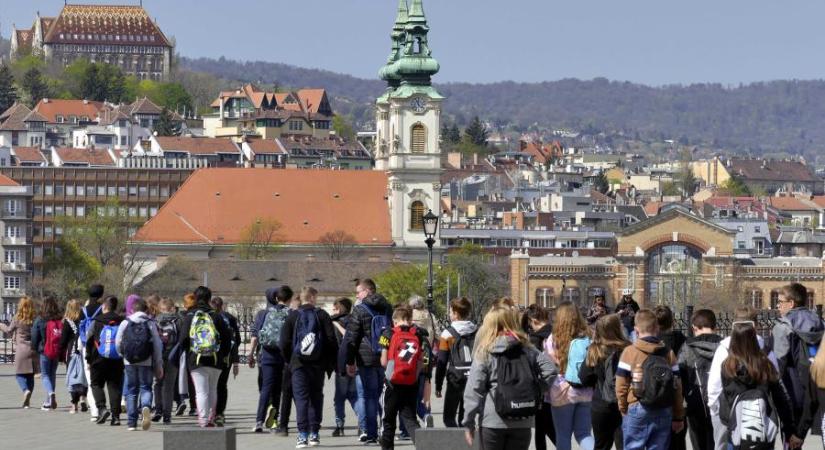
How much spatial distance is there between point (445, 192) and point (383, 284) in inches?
3392

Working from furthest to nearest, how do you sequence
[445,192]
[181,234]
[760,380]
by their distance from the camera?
[445,192]
[181,234]
[760,380]

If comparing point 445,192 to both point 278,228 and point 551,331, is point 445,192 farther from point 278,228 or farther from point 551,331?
point 551,331

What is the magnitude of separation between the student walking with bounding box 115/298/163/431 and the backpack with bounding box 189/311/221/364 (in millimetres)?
737

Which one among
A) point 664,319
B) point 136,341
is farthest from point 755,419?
point 136,341

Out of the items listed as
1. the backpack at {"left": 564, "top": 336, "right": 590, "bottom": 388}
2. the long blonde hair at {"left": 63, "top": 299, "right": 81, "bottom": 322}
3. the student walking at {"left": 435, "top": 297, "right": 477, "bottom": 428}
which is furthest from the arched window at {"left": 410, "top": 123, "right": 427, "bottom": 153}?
the backpack at {"left": 564, "top": 336, "right": 590, "bottom": 388}

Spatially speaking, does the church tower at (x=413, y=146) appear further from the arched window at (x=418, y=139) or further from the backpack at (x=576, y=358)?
the backpack at (x=576, y=358)

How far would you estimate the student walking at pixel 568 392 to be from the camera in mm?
19375

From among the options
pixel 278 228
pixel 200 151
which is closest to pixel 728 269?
pixel 278 228

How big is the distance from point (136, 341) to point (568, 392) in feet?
20.8

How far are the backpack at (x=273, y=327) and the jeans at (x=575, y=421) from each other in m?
4.71

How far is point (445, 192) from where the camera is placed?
185750 millimetres

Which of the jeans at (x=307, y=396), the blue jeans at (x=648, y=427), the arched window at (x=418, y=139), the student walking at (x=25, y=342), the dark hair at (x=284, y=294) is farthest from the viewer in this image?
the arched window at (x=418, y=139)

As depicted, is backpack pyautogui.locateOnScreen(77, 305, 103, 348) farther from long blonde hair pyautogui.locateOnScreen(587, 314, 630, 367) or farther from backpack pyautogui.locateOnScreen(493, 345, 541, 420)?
backpack pyautogui.locateOnScreen(493, 345, 541, 420)

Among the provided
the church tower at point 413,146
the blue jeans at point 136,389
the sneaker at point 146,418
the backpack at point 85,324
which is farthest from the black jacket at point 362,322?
the church tower at point 413,146
